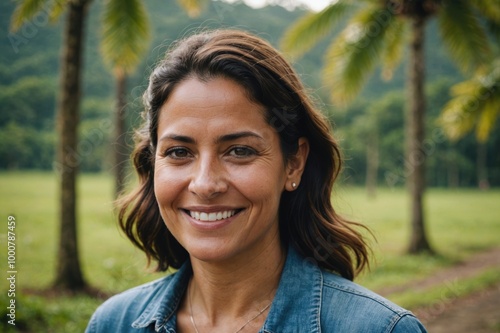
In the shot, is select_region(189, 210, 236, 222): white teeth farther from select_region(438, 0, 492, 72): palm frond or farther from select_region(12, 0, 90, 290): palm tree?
select_region(438, 0, 492, 72): palm frond

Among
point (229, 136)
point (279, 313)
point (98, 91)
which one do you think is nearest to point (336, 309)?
point (279, 313)

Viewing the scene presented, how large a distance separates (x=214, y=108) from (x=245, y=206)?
354 mm

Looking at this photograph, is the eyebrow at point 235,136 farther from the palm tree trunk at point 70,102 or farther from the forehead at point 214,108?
the palm tree trunk at point 70,102

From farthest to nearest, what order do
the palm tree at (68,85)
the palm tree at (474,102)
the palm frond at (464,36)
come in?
1. the palm frond at (464,36)
2. the palm tree at (474,102)
3. the palm tree at (68,85)

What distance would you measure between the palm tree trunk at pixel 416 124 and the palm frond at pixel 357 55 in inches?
30.4

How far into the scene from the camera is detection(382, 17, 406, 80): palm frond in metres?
11.4

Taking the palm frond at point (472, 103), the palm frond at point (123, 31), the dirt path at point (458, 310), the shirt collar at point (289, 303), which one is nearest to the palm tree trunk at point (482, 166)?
the dirt path at point (458, 310)

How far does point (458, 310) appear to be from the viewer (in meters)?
7.60

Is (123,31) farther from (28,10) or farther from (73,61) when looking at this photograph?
(28,10)

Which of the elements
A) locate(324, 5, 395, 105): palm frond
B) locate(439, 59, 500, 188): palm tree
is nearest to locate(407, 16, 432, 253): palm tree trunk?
locate(324, 5, 395, 105): palm frond

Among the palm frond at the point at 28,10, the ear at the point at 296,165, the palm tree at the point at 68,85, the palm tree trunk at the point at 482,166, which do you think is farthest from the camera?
the palm tree trunk at the point at 482,166

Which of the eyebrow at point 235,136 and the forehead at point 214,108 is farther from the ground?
the forehead at point 214,108

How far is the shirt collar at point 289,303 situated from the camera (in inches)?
69.8

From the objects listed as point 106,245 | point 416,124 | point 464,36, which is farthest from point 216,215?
point 106,245
